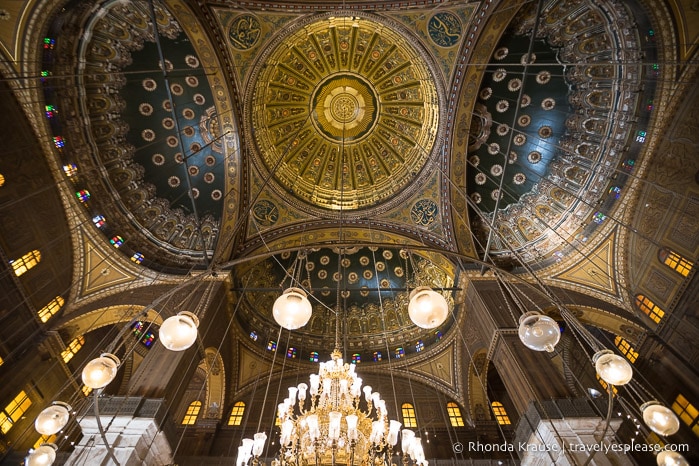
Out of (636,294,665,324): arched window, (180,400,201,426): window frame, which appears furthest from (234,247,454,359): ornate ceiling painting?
(636,294,665,324): arched window

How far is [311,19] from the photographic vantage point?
1023 centimetres

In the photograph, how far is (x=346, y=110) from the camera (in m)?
13.0

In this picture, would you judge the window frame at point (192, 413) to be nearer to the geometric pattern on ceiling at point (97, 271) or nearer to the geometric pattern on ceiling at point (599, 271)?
the geometric pattern on ceiling at point (97, 271)

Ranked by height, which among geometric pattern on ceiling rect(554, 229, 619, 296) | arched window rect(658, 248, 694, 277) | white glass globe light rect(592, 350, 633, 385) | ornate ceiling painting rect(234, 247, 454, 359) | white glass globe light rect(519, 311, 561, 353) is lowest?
white glass globe light rect(592, 350, 633, 385)

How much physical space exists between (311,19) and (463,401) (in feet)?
Result: 45.6

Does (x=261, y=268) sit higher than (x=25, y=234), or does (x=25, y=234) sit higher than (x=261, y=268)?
(x=261, y=268)

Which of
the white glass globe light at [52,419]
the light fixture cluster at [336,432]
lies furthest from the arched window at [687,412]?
the white glass globe light at [52,419]

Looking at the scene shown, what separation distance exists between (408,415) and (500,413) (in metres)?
3.29

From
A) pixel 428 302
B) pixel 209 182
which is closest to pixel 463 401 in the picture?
pixel 428 302

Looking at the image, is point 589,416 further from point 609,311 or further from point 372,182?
point 372,182

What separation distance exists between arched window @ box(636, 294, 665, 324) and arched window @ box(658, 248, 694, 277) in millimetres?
1100

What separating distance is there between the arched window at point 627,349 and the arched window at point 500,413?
434 cm

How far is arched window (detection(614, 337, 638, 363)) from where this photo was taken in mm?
9750

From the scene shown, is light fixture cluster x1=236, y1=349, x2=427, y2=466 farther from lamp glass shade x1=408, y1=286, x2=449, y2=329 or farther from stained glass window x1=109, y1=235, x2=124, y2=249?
stained glass window x1=109, y1=235, x2=124, y2=249
